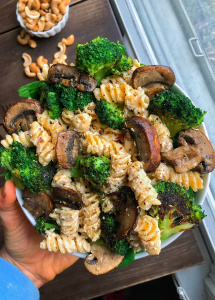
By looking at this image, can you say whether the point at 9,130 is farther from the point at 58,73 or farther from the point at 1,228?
the point at 1,228

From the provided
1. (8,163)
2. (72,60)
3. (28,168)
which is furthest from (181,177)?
(72,60)

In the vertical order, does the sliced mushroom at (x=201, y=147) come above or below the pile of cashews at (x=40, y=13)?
below

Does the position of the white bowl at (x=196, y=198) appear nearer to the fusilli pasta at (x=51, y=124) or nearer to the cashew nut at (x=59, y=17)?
the fusilli pasta at (x=51, y=124)

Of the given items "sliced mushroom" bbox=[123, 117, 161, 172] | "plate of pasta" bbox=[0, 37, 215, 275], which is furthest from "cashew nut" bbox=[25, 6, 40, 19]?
"sliced mushroom" bbox=[123, 117, 161, 172]

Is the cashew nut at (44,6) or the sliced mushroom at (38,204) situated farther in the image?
the cashew nut at (44,6)

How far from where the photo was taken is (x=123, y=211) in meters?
1.58

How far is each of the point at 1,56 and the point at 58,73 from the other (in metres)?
1.28

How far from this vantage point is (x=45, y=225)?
1675mm

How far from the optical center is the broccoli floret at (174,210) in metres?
1.60

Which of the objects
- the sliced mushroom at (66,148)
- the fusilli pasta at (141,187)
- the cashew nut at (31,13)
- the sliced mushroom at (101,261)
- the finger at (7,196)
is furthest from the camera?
the cashew nut at (31,13)

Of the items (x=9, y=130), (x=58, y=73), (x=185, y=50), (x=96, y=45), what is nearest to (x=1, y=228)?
(x=9, y=130)

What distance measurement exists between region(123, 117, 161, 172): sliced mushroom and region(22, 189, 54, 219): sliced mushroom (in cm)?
58

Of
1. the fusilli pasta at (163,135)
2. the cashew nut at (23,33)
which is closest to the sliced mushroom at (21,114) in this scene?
the fusilli pasta at (163,135)

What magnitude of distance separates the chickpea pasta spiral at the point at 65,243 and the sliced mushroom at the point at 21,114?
66 cm
